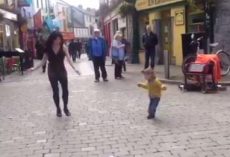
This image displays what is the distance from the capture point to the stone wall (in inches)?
598

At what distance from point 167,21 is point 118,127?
14180mm

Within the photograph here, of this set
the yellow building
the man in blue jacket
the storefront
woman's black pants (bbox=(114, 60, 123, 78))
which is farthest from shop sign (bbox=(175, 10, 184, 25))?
the storefront

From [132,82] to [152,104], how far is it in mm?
5885

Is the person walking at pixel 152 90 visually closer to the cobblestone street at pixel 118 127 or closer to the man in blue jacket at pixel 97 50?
the cobblestone street at pixel 118 127

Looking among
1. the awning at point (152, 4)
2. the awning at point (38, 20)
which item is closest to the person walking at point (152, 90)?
the awning at point (152, 4)

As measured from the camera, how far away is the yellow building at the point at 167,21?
62.3 ft

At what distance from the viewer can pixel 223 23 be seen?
1539cm

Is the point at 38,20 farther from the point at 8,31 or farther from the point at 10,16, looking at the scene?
the point at 8,31

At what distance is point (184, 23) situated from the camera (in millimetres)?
18609

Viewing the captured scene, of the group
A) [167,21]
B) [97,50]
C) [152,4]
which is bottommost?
[97,50]

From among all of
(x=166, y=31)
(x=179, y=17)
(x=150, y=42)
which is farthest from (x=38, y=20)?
(x=150, y=42)

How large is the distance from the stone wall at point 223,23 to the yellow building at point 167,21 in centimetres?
269

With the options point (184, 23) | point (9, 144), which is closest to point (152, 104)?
point (9, 144)

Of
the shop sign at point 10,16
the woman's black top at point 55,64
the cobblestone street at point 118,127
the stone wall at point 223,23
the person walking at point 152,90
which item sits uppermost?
the shop sign at point 10,16
